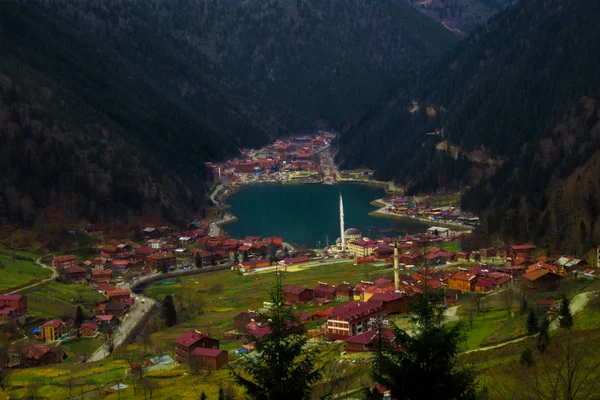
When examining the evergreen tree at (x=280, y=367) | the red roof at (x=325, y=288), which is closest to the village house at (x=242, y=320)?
the red roof at (x=325, y=288)

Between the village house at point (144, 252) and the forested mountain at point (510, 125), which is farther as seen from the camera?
the village house at point (144, 252)

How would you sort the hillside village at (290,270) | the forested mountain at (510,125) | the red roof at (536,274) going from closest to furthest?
the hillside village at (290,270), the red roof at (536,274), the forested mountain at (510,125)

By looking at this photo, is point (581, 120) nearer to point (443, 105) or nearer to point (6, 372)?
point (443, 105)

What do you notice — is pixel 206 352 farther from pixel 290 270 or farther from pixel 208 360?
pixel 290 270

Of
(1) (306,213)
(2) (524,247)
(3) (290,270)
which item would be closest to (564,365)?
(2) (524,247)

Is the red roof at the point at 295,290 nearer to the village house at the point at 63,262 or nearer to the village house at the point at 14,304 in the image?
the village house at the point at 14,304

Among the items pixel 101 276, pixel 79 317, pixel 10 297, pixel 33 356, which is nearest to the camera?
pixel 33 356
